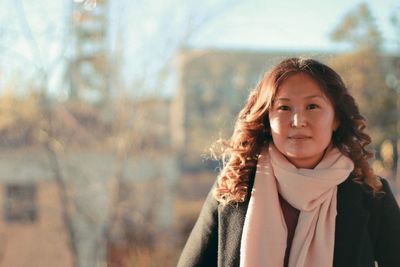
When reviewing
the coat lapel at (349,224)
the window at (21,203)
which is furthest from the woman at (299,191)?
the window at (21,203)

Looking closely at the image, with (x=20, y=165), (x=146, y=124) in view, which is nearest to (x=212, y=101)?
(x=146, y=124)

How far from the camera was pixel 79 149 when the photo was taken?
9.09 meters

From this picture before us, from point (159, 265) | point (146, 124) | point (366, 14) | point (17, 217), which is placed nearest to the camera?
point (366, 14)

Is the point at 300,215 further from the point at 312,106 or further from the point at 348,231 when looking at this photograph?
the point at 312,106

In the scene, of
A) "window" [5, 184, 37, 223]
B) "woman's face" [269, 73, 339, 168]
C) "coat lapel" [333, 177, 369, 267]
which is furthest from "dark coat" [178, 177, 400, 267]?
"window" [5, 184, 37, 223]

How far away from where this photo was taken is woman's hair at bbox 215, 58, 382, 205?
199 cm

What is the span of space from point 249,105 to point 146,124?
6.85 meters

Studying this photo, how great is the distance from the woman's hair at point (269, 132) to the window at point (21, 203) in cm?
874

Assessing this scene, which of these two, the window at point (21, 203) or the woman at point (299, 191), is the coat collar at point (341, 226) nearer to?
the woman at point (299, 191)

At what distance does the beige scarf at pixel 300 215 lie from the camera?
6.16ft

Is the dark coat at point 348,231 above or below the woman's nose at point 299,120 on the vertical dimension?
below

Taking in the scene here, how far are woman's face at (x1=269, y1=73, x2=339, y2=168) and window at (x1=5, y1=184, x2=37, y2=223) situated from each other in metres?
8.89

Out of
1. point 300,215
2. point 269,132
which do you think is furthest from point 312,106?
point 300,215

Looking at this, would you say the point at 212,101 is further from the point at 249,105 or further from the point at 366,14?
the point at 249,105
